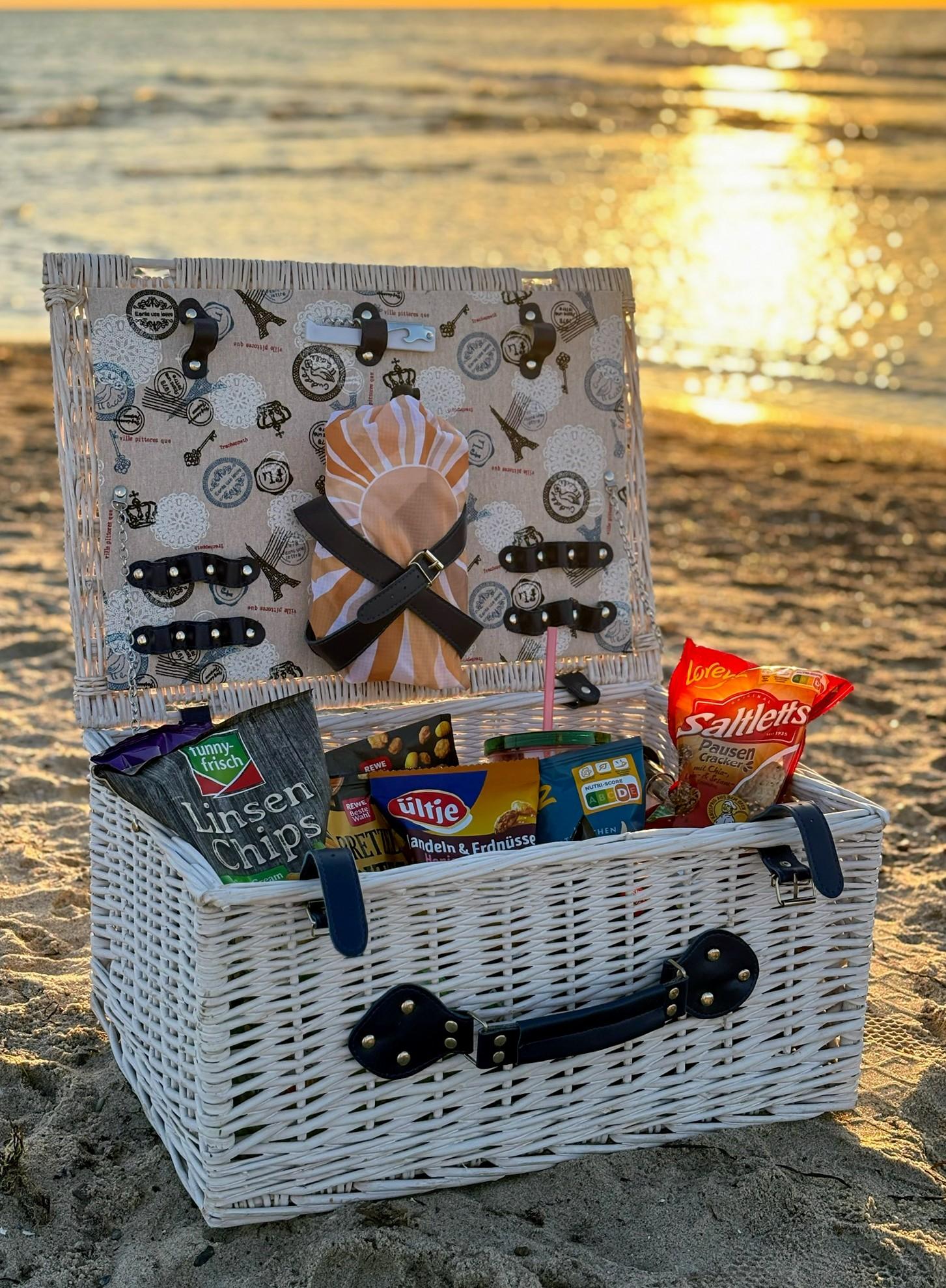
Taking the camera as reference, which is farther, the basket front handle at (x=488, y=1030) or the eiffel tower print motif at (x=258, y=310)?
the eiffel tower print motif at (x=258, y=310)

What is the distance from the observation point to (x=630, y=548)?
229cm

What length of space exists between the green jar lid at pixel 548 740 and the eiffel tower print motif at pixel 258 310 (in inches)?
28.7

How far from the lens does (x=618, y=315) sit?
224 centimetres

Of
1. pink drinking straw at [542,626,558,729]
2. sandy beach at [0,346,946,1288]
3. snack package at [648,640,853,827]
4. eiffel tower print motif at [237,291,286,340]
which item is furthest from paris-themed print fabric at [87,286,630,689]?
sandy beach at [0,346,946,1288]

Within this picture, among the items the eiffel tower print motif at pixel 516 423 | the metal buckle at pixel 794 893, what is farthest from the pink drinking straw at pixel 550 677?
the metal buckle at pixel 794 893

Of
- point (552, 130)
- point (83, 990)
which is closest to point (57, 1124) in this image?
point (83, 990)

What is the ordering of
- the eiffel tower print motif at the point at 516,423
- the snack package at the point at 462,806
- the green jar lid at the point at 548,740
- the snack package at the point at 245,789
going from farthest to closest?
1. the eiffel tower print motif at the point at 516,423
2. the green jar lid at the point at 548,740
3. the snack package at the point at 462,806
4. the snack package at the point at 245,789

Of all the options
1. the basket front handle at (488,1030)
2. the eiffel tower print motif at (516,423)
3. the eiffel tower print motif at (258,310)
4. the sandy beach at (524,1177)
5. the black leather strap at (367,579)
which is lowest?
the sandy beach at (524,1177)

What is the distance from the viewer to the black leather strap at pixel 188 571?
1996 mm

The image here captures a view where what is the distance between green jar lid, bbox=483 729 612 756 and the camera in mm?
1956

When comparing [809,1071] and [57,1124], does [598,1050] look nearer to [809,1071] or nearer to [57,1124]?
[809,1071]

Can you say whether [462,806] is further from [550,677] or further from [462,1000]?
[550,677]

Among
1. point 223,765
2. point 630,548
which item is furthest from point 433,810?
point 630,548

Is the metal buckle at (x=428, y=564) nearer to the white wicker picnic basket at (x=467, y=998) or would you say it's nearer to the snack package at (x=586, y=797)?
the snack package at (x=586, y=797)
